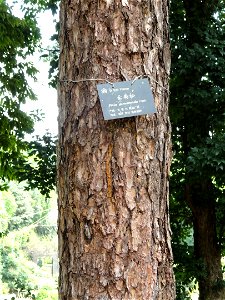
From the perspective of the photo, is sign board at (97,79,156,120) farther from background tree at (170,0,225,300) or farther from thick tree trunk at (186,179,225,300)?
thick tree trunk at (186,179,225,300)

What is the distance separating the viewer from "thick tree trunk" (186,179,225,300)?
5566mm

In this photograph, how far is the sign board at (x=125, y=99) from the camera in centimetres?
142


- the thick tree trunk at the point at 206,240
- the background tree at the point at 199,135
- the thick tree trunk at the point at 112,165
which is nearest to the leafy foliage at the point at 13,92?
the background tree at the point at 199,135

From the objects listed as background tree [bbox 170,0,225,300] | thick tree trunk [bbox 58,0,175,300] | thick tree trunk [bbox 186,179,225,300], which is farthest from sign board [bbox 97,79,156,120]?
thick tree trunk [bbox 186,179,225,300]

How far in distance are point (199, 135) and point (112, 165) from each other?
3941mm

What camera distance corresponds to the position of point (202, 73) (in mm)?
5055

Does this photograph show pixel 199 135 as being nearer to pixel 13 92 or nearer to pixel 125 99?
pixel 13 92

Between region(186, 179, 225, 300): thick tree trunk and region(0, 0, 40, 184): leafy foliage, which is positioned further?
region(186, 179, 225, 300): thick tree trunk

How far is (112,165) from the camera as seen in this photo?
141 cm

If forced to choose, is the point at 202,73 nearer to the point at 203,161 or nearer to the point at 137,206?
the point at 203,161

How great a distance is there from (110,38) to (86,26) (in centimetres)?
10

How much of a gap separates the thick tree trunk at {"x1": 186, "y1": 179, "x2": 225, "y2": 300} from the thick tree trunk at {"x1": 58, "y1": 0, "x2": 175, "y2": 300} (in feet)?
13.8

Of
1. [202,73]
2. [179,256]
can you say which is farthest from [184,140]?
[179,256]

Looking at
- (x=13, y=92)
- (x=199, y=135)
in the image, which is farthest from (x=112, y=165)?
(x=13, y=92)
